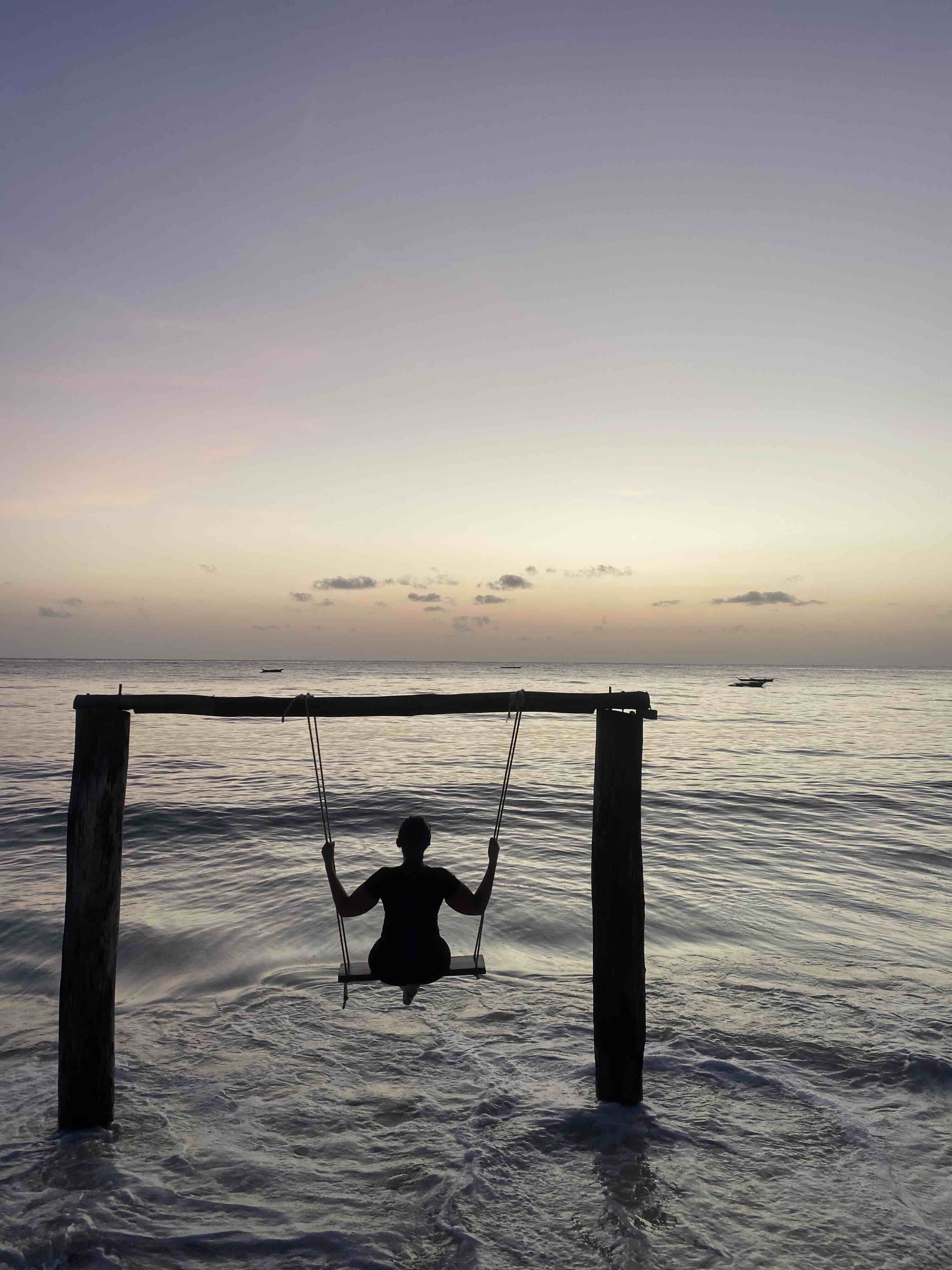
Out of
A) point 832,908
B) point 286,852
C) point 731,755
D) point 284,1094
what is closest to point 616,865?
point 284,1094

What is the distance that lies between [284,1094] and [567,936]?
520cm

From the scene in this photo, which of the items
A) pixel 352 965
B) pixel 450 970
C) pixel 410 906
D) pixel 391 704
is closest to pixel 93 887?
pixel 352 965

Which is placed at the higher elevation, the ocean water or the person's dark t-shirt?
the person's dark t-shirt

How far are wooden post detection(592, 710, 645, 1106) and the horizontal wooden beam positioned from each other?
16 centimetres

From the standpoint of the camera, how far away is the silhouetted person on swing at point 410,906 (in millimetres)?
5469

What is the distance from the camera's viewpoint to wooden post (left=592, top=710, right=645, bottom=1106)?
558cm

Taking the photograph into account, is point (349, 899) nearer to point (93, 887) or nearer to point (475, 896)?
point (475, 896)

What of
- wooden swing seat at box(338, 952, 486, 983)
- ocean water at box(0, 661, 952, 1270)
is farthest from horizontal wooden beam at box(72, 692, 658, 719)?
ocean water at box(0, 661, 952, 1270)

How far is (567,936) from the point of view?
34.8 feet

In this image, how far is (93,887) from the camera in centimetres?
522

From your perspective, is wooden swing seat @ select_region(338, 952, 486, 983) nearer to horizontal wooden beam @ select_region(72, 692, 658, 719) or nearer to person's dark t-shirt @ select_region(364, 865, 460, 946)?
person's dark t-shirt @ select_region(364, 865, 460, 946)

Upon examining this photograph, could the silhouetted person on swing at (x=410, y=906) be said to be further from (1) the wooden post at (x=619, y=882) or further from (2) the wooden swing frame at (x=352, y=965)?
(1) the wooden post at (x=619, y=882)

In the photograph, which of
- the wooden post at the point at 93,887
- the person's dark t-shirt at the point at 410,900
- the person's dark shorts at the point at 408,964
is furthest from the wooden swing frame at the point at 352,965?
the person's dark t-shirt at the point at 410,900

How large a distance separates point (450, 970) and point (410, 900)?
0.62m
